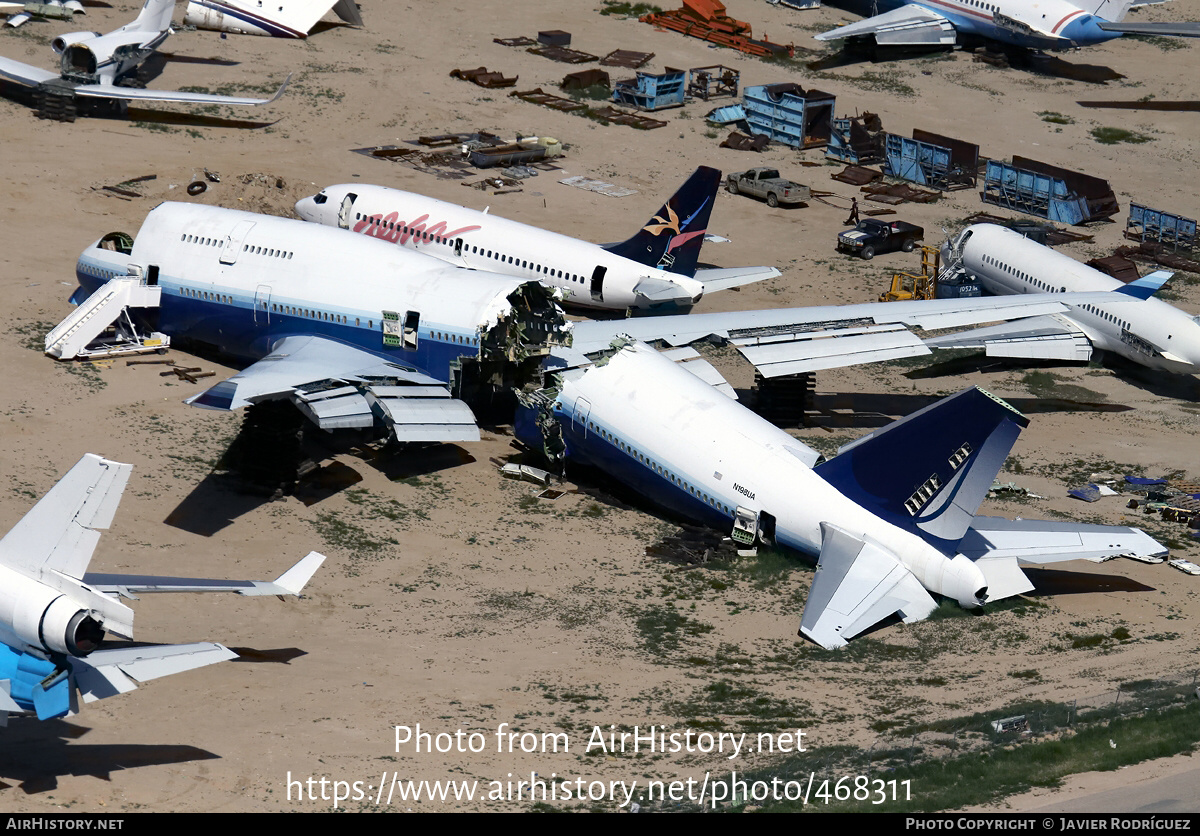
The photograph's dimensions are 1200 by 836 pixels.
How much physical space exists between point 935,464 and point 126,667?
753 inches

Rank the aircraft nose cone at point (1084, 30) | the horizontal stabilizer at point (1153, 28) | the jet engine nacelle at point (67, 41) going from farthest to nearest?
the aircraft nose cone at point (1084, 30) → the horizontal stabilizer at point (1153, 28) → the jet engine nacelle at point (67, 41)

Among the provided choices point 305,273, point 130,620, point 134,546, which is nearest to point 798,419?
point 305,273

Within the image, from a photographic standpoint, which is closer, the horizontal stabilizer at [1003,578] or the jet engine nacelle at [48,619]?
the jet engine nacelle at [48,619]

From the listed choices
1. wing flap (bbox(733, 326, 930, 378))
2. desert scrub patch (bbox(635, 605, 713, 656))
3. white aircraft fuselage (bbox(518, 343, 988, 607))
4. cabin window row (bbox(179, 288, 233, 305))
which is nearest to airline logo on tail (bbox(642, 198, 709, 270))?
wing flap (bbox(733, 326, 930, 378))

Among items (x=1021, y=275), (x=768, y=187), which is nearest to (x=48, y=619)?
(x=1021, y=275)

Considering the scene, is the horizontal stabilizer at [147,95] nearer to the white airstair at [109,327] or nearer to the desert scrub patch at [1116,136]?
the white airstair at [109,327]

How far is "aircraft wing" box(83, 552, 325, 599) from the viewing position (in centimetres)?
2770

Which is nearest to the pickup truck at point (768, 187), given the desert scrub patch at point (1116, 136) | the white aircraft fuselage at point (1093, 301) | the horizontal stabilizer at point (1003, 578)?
the white aircraft fuselage at point (1093, 301)

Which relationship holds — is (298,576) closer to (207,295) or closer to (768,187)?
(207,295)

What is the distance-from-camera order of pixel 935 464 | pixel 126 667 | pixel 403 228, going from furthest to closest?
pixel 403 228
pixel 935 464
pixel 126 667

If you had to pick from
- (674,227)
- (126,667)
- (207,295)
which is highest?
(674,227)

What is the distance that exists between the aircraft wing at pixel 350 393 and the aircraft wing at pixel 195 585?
11.1 m

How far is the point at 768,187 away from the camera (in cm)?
7250

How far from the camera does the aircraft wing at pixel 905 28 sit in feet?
308
